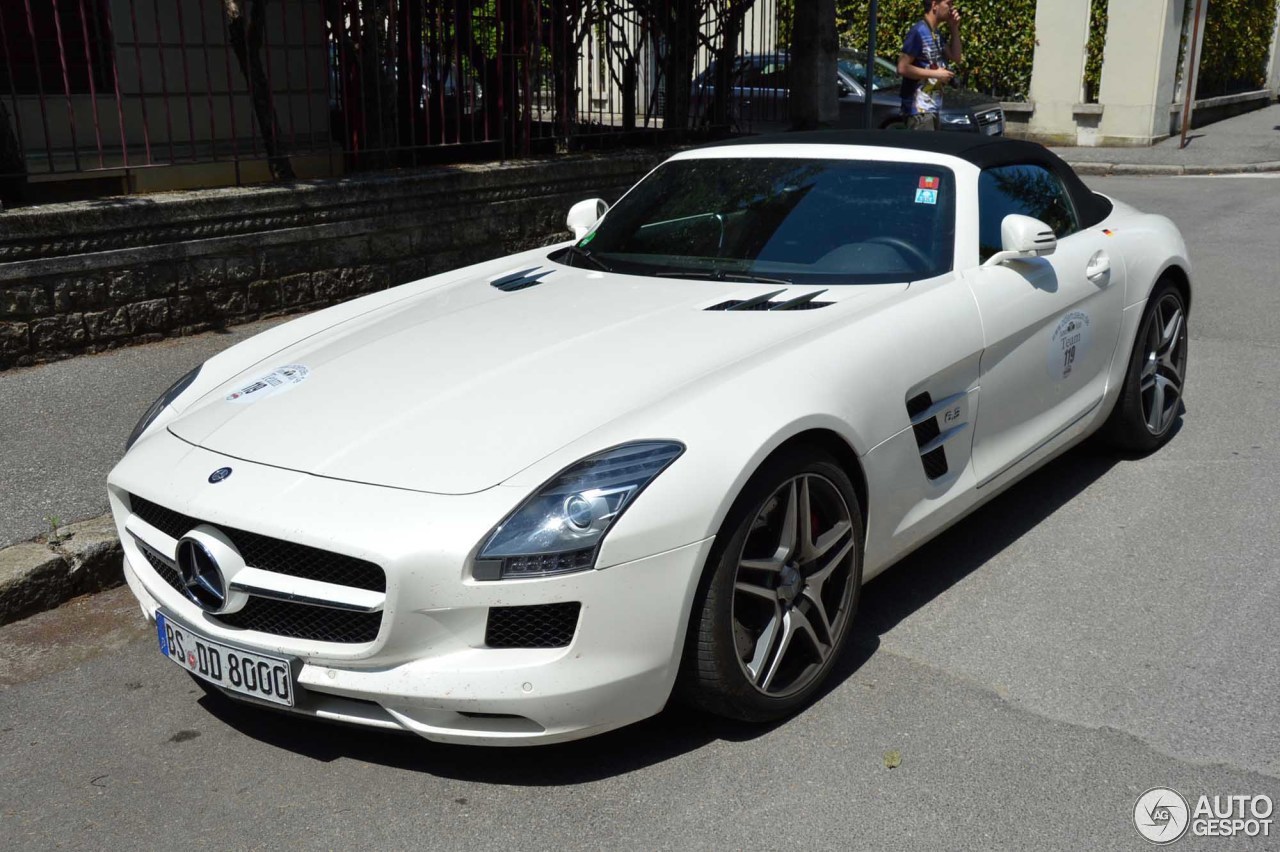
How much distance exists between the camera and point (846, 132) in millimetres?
4973

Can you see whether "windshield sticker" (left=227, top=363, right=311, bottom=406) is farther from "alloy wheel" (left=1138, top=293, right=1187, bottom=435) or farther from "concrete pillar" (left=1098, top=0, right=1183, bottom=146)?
"concrete pillar" (left=1098, top=0, right=1183, bottom=146)

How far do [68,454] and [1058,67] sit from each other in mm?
17037

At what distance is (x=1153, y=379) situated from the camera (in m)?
5.39

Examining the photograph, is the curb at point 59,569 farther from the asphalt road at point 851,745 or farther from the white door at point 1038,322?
the white door at point 1038,322

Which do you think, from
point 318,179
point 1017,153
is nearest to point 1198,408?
point 1017,153

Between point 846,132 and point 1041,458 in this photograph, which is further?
point 846,132

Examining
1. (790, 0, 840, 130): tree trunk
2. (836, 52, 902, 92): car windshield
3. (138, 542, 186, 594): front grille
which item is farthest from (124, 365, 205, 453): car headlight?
(836, 52, 902, 92): car windshield

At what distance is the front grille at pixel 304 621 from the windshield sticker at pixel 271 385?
81cm

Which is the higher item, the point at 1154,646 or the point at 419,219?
the point at 419,219

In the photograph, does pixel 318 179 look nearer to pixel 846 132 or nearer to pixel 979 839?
pixel 846 132

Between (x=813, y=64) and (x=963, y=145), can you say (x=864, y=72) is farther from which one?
(x=963, y=145)

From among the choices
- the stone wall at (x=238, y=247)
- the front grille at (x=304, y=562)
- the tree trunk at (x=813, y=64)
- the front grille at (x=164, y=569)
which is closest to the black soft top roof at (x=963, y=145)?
the front grille at (x=304, y=562)

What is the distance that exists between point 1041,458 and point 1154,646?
37.8 inches

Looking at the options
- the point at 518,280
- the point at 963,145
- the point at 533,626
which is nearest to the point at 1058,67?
the point at 963,145
